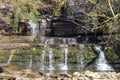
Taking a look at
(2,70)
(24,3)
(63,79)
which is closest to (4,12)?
(24,3)

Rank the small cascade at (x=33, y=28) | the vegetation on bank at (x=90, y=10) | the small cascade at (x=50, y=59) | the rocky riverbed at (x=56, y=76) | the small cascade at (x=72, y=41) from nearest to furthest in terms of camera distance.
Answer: the rocky riverbed at (x=56, y=76)
the vegetation on bank at (x=90, y=10)
the small cascade at (x=50, y=59)
the small cascade at (x=72, y=41)
the small cascade at (x=33, y=28)

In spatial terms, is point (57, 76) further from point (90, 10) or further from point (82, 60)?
point (90, 10)

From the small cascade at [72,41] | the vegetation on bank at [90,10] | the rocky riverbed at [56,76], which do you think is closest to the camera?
the rocky riverbed at [56,76]

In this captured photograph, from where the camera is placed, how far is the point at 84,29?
23688 millimetres

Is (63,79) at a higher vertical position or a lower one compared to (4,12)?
lower

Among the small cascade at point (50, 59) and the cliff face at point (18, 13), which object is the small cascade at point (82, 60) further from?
the cliff face at point (18, 13)

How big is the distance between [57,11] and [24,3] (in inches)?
183

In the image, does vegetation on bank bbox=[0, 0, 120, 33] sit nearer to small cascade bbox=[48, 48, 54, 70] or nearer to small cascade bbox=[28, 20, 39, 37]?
small cascade bbox=[28, 20, 39, 37]

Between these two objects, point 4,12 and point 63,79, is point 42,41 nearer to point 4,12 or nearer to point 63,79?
point 4,12

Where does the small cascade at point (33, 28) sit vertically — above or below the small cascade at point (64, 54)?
above

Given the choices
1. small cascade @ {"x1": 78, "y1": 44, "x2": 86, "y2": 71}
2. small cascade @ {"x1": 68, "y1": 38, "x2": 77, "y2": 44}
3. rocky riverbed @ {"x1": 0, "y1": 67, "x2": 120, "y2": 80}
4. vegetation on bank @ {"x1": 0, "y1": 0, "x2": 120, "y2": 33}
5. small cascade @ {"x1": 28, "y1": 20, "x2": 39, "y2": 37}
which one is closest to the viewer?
Answer: rocky riverbed @ {"x1": 0, "y1": 67, "x2": 120, "y2": 80}

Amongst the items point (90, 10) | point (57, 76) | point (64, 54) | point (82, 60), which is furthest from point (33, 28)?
point (57, 76)

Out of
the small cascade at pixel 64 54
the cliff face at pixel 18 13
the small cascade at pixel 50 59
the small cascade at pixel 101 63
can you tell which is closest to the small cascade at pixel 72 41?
the small cascade at pixel 64 54

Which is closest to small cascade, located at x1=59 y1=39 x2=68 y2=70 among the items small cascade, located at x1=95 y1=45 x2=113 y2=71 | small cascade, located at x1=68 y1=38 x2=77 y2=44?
small cascade, located at x1=68 y1=38 x2=77 y2=44
